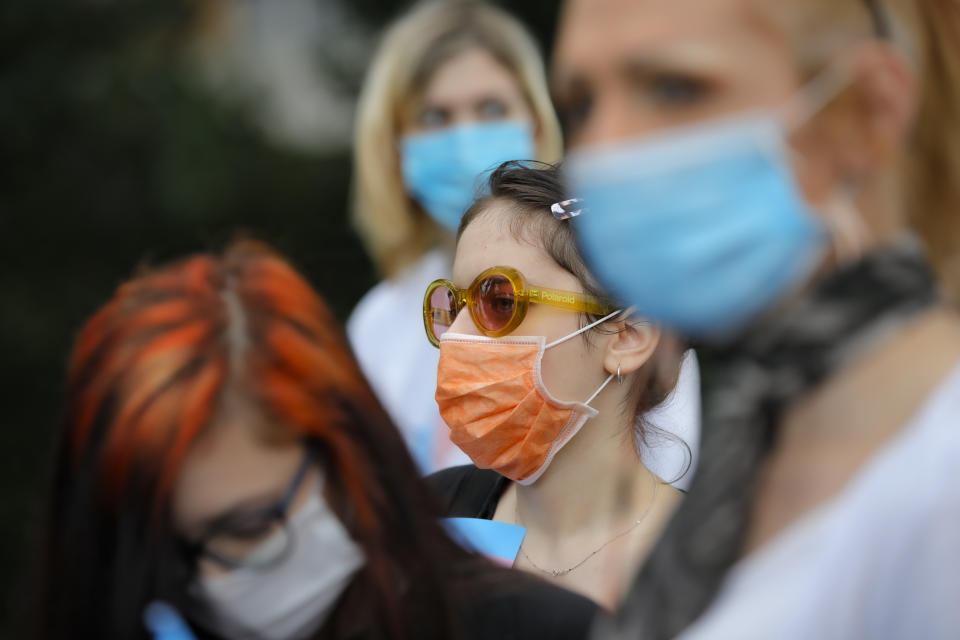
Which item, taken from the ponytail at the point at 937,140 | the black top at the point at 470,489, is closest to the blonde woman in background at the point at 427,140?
the black top at the point at 470,489

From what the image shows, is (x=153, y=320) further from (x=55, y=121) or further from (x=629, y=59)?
(x=55, y=121)

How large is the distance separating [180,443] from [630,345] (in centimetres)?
120

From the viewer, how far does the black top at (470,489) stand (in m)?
2.72

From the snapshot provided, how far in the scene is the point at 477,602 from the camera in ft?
Result: 6.15

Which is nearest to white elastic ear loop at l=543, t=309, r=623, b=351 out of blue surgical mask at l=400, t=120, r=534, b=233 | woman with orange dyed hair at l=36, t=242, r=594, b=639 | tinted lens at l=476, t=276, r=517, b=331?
tinted lens at l=476, t=276, r=517, b=331

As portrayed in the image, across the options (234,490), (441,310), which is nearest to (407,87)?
(441,310)

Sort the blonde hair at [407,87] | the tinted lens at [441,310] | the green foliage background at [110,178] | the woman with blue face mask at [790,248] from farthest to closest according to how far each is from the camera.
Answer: the green foliage background at [110,178] → the blonde hair at [407,87] → the tinted lens at [441,310] → the woman with blue face mask at [790,248]

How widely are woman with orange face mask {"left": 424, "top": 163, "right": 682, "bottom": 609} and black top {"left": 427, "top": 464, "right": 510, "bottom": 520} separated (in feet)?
0.51

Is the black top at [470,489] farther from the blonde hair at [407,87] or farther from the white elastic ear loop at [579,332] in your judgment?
the blonde hair at [407,87]

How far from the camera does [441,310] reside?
270 centimetres

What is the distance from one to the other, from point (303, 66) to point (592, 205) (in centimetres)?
744

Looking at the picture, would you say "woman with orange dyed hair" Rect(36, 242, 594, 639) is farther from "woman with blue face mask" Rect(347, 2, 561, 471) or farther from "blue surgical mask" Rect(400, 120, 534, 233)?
"blue surgical mask" Rect(400, 120, 534, 233)

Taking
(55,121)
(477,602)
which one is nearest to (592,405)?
(477,602)

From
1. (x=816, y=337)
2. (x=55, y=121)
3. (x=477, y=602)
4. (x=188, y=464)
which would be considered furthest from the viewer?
(x=55, y=121)
